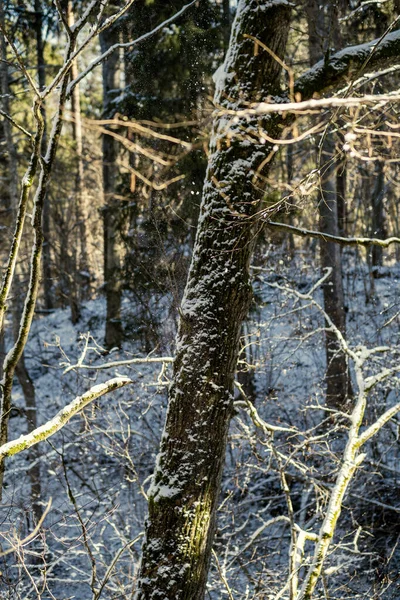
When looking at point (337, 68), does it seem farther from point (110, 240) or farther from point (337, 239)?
point (110, 240)

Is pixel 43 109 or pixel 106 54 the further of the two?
pixel 43 109

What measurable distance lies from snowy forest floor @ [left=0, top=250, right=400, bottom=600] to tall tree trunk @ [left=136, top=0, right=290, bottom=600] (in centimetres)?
118

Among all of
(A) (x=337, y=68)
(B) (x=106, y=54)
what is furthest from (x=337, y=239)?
(B) (x=106, y=54)

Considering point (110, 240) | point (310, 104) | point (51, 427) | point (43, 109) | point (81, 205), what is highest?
point (43, 109)

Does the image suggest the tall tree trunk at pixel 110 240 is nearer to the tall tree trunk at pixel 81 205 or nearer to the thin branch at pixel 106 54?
the tall tree trunk at pixel 81 205

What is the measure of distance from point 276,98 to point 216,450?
2.31 m

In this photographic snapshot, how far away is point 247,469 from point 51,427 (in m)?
5.70

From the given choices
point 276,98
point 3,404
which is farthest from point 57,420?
point 276,98

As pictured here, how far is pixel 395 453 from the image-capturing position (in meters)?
8.14

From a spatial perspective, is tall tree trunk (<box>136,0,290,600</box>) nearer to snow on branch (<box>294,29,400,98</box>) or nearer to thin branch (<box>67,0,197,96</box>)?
snow on branch (<box>294,29,400,98</box>)

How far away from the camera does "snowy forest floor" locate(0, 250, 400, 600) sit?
614 cm

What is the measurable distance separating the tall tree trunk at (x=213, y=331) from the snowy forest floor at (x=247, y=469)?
46.6 inches

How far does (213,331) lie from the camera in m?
3.49

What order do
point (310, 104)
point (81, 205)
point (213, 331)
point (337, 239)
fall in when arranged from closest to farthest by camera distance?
point (310, 104), point (213, 331), point (337, 239), point (81, 205)
